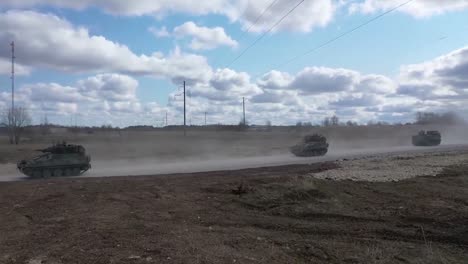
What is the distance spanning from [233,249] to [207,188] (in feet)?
27.5

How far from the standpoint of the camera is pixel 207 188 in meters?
16.6

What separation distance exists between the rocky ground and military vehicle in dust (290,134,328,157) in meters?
26.0

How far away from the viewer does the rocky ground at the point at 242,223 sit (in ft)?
26.2

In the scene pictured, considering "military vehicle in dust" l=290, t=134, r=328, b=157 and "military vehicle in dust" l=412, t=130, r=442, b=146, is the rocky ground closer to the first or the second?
"military vehicle in dust" l=290, t=134, r=328, b=157

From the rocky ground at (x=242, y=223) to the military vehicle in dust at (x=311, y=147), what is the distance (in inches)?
1025

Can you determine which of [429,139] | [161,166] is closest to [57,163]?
[161,166]

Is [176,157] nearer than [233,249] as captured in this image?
No

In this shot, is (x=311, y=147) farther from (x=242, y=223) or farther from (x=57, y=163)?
(x=242, y=223)

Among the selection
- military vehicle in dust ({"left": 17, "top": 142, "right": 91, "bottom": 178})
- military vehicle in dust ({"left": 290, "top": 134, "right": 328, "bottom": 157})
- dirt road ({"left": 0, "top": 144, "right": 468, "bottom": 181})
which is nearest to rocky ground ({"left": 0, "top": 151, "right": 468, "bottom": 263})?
military vehicle in dust ({"left": 17, "top": 142, "right": 91, "bottom": 178})

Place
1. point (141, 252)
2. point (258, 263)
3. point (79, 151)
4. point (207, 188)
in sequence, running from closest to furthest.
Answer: point (258, 263) < point (141, 252) < point (207, 188) < point (79, 151)

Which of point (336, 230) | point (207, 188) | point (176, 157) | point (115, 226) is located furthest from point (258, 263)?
point (176, 157)

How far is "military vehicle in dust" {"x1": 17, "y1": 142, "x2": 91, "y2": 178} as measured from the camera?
30516 millimetres

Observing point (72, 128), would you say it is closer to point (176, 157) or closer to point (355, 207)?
point (176, 157)

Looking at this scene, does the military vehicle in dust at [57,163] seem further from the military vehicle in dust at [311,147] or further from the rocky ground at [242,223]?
the military vehicle in dust at [311,147]
